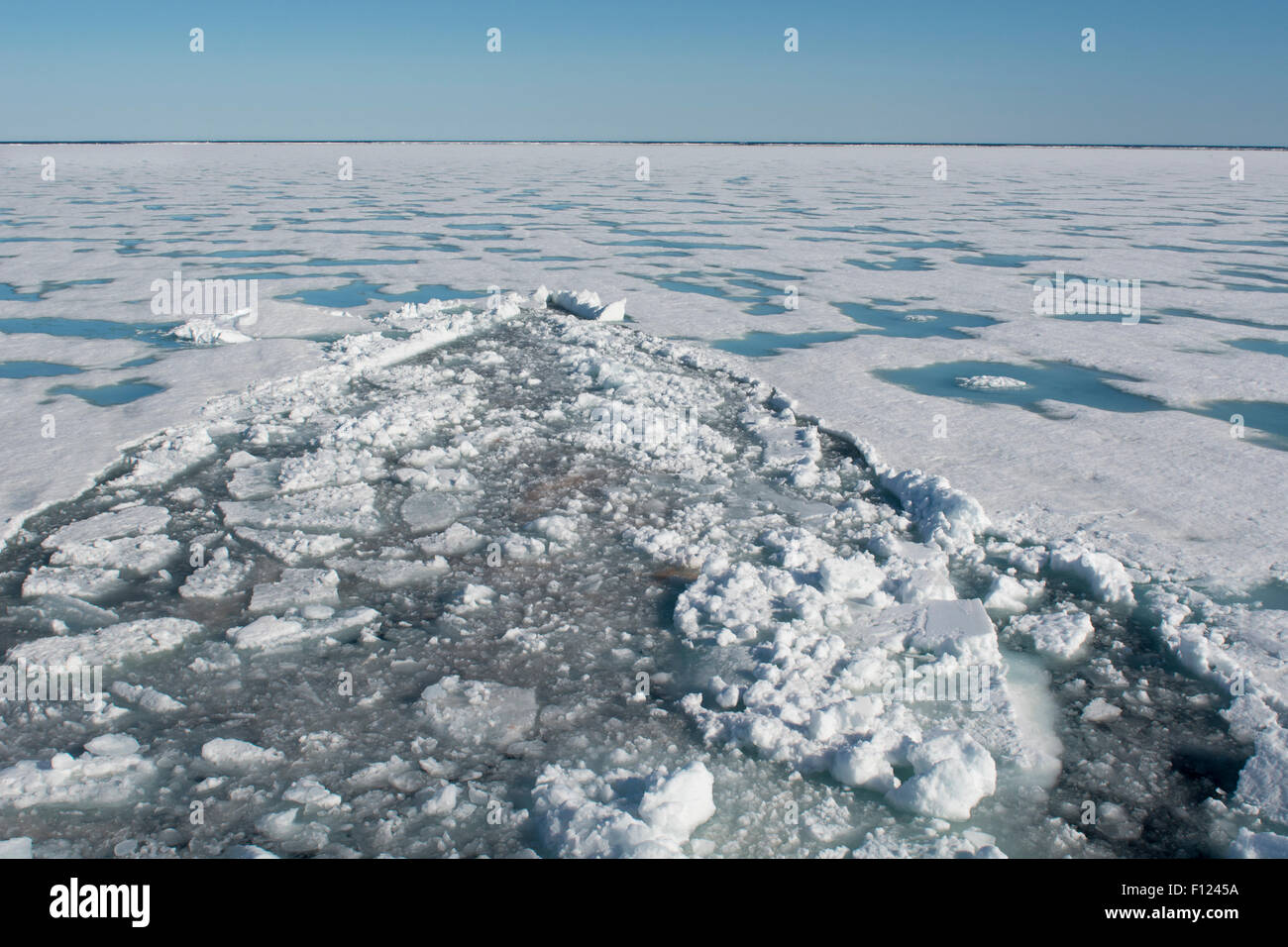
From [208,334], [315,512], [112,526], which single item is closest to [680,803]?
[315,512]

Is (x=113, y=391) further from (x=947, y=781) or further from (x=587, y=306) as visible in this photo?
(x=947, y=781)

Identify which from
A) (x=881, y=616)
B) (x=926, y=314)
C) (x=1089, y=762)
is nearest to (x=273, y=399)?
(x=881, y=616)

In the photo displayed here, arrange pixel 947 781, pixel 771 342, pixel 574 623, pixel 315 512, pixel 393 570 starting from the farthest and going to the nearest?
pixel 771 342 → pixel 315 512 → pixel 393 570 → pixel 574 623 → pixel 947 781

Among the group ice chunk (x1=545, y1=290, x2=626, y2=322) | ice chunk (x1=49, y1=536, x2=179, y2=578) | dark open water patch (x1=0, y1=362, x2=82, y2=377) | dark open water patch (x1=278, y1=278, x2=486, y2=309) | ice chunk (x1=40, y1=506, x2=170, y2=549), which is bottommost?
ice chunk (x1=49, y1=536, x2=179, y2=578)

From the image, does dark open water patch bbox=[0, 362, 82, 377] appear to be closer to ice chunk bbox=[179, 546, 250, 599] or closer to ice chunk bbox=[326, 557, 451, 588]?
ice chunk bbox=[179, 546, 250, 599]

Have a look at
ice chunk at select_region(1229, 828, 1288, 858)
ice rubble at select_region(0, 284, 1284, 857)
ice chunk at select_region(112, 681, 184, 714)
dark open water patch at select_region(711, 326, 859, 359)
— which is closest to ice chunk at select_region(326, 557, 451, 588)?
ice rubble at select_region(0, 284, 1284, 857)

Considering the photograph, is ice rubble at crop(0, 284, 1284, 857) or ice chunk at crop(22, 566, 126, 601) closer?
ice rubble at crop(0, 284, 1284, 857)

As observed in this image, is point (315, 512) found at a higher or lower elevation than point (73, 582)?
higher

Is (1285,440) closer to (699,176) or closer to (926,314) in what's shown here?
(926,314)

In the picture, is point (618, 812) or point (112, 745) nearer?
point (618, 812)
